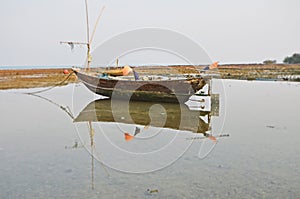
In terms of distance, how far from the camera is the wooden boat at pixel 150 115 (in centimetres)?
1063

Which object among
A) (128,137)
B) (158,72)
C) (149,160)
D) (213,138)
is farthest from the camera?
(158,72)

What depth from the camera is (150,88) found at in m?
15.0

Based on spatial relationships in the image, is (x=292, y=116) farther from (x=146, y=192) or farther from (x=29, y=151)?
(x=29, y=151)

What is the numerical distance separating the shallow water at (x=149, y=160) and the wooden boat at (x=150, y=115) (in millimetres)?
318

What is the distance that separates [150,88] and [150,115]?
2.89 meters

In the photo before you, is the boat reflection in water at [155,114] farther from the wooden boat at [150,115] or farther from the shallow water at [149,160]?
the shallow water at [149,160]

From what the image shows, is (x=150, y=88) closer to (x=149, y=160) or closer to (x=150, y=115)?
(x=150, y=115)

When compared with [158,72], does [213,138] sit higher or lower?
lower

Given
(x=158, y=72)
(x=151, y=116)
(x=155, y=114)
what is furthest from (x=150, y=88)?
(x=158, y=72)

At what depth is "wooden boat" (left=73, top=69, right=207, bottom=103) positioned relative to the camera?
14445mm

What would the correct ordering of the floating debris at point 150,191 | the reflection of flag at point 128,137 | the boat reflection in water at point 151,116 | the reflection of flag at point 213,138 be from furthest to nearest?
the boat reflection in water at point 151,116 < the reflection of flag at point 128,137 < the reflection of flag at point 213,138 < the floating debris at point 150,191

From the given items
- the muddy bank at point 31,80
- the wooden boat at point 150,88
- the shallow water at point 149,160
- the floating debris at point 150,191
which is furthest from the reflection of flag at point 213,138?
the muddy bank at point 31,80

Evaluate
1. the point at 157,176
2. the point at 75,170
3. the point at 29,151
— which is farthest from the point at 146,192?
the point at 29,151

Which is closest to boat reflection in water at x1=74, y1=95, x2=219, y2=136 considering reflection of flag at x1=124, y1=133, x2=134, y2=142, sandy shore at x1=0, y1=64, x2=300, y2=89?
reflection of flag at x1=124, y1=133, x2=134, y2=142
